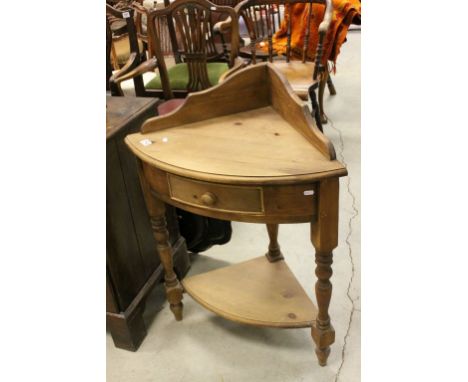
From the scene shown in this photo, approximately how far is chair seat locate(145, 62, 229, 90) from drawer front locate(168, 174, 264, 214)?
5.23ft

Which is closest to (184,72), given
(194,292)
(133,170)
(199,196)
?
(133,170)

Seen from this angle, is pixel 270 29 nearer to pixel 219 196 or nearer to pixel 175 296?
pixel 175 296

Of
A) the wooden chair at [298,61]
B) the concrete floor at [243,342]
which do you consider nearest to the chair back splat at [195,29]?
the wooden chair at [298,61]

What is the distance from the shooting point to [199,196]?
1.19m

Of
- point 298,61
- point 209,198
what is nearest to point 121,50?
point 298,61

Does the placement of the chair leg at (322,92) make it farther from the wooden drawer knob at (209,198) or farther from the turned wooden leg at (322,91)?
the wooden drawer knob at (209,198)

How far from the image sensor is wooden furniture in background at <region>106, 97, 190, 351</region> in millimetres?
1496

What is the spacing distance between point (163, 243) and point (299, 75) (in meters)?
1.70

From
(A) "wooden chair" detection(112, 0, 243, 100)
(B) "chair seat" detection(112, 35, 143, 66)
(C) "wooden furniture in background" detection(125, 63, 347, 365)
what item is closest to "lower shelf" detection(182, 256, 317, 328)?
(C) "wooden furniture in background" detection(125, 63, 347, 365)

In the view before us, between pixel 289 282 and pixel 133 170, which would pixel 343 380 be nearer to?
pixel 289 282

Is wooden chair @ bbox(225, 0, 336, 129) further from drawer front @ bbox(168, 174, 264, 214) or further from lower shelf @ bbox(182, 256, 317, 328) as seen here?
drawer front @ bbox(168, 174, 264, 214)

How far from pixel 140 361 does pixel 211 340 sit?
267 millimetres

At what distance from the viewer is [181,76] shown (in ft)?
9.06

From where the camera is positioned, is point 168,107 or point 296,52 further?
point 296,52
